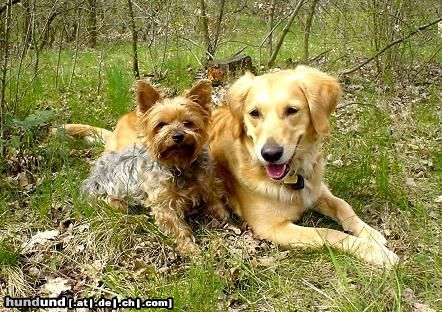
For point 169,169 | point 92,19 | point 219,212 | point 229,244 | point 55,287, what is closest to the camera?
point 55,287

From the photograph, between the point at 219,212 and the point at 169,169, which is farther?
the point at 219,212

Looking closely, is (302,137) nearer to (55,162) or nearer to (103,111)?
(55,162)

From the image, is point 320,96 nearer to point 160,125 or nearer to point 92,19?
point 160,125

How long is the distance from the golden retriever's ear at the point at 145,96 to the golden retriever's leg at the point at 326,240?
1.30 m

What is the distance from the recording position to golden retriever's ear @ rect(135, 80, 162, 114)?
3802 mm

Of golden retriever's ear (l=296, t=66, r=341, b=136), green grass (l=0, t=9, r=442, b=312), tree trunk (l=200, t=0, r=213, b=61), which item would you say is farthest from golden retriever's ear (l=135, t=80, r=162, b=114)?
tree trunk (l=200, t=0, r=213, b=61)

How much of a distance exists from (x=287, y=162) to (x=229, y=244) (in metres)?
0.79

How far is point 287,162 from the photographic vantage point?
11.7ft

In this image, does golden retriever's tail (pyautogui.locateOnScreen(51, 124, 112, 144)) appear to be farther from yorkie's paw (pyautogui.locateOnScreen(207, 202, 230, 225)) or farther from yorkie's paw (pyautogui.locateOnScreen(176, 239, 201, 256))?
yorkie's paw (pyautogui.locateOnScreen(176, 239, 201, 256))

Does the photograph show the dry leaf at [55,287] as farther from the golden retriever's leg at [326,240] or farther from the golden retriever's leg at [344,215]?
the golden retriever's leg at [344,215]

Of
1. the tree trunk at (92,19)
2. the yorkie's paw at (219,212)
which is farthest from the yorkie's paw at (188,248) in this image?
the tree trunk at (92,19)

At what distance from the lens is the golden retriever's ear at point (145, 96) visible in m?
3.80

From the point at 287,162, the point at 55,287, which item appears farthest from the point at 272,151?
the point at 55,287

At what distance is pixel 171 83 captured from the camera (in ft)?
25.7
